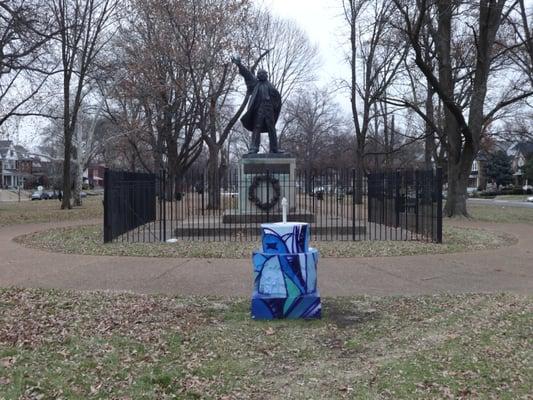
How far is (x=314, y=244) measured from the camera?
12914mm

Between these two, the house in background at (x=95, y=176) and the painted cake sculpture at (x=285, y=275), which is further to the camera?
the house in background at (x=95, y=176)

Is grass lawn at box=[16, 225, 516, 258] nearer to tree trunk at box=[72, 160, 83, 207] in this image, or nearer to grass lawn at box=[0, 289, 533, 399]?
grass lawn at box=[0, 289, 533, 399]

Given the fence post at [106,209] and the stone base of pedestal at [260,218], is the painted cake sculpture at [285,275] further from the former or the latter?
the stone base of pedestal at [260,218]

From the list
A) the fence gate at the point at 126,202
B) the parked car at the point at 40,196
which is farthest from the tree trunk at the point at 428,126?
the parked car at the point at 40,196

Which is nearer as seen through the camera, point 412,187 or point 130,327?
point 130,327

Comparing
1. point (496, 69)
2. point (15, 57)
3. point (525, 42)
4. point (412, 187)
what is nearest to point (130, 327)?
point (412, 187)

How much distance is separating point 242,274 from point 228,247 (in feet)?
10.8

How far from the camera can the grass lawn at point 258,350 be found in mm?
4188

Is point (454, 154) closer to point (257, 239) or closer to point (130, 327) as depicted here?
point (257, 239)

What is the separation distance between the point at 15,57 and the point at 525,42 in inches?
803

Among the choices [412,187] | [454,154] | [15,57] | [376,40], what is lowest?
Answer: [412,187]

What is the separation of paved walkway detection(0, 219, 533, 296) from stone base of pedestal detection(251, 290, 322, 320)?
145 cm

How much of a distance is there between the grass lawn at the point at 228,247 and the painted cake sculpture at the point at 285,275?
16.3 ft

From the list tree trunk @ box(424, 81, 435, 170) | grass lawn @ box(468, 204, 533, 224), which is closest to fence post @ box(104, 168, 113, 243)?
grass lawn @ box(468, 204, 533, 224)
